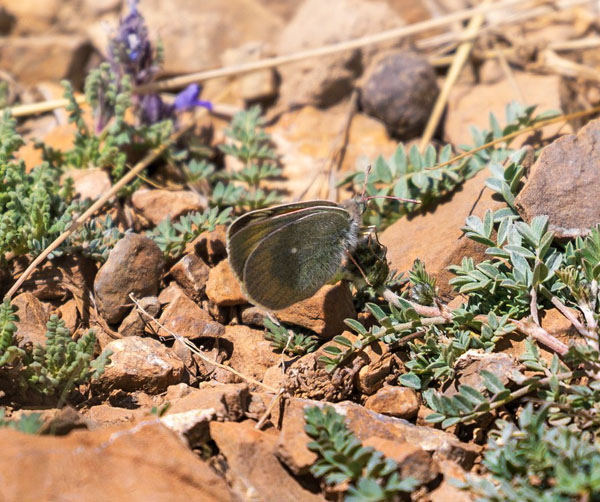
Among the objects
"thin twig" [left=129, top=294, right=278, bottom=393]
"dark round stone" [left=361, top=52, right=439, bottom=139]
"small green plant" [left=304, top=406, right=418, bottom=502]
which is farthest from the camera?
"dark round stone" [left=361, top=52, right=439, bottom=139]

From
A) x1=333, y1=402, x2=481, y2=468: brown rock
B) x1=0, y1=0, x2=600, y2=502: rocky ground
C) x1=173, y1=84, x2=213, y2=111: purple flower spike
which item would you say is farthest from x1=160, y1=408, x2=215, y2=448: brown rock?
x1=173, y1=84, x2=213, y2=111: purple flower spike

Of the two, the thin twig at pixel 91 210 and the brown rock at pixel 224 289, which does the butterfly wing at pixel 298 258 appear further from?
the thin twig at pixel 91 210

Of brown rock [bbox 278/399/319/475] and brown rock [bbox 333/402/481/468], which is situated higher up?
brown rock [bbox 278/399/319/475]

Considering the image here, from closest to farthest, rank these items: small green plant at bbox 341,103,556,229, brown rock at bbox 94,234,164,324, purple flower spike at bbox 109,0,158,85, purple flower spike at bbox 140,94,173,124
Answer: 1. brown rock at bbox 94,234,164,324
2. small green plant at bbox 341,103,556,229
3. purple flower spike at bbox 109,0,158,85
4. purple flower spike at bbox 140,94,173,124

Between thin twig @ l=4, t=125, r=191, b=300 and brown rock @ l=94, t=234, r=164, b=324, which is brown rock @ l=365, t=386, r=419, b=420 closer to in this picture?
brown rock @ l=94, t=234, r=164, b=324

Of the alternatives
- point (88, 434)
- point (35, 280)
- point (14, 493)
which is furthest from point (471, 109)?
point (14, 493)

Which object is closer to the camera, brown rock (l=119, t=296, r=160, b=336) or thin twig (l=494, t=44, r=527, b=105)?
brown rock (l=119, t=296, r=160, b=336)

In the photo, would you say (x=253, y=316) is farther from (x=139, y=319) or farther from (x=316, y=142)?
(x=316, y=142)
